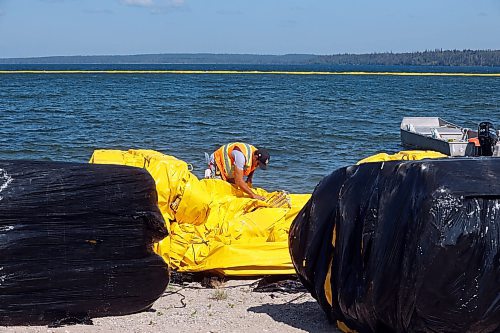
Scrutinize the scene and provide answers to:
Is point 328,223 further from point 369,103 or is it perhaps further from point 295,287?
point 369,103

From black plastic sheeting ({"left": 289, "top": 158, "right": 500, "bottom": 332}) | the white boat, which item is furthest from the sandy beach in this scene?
the white boat

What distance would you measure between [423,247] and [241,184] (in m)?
4.54

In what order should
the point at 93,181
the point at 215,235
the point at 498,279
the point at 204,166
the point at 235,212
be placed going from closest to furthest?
the point at 498,279, the point at 93,181, the point at 215,235, the point at 235,212, the point at 204,166

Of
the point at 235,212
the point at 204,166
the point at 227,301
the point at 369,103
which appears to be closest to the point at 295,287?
the point at 227,301

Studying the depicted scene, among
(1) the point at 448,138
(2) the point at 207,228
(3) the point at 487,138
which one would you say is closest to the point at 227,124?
(1) the point at 448,138

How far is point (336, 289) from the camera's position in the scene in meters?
5.39

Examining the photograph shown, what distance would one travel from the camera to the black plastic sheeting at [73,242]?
219 inches

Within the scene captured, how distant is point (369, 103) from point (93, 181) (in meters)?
37.0

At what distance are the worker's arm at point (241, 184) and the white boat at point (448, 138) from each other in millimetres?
5292

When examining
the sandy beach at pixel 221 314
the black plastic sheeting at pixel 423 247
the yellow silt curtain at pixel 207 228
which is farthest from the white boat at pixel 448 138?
the black plastic sheeting at pixel 423 247

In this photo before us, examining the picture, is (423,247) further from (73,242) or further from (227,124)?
(227,124)

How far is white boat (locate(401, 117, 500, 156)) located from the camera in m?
13.1

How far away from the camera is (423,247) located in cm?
475

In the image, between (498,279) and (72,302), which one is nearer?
(498,279)
